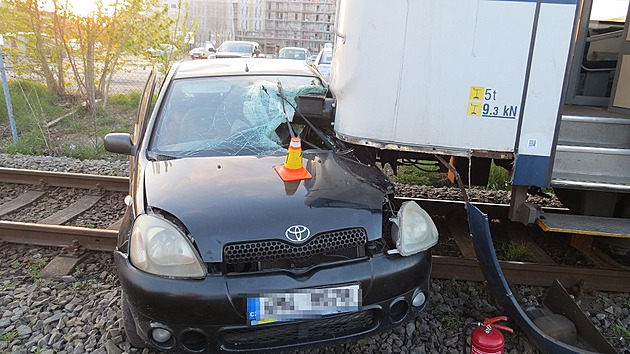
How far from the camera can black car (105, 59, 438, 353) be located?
234 centimetres

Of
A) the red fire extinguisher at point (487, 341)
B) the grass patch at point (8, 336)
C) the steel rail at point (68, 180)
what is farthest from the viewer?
the steel rail at point (68, 180)

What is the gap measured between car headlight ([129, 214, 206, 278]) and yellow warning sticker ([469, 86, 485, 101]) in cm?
209

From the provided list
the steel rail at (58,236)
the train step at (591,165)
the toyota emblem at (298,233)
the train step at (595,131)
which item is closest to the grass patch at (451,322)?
the train step at (591,165)

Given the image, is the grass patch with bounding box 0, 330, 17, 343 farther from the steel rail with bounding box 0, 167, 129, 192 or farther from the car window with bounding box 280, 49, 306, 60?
the car window with bounding box 280, 49, 306, 60

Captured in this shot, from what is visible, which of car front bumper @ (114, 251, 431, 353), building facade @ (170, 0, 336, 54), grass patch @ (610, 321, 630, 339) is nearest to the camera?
car front bumper @ (114, 251, 431, 353)

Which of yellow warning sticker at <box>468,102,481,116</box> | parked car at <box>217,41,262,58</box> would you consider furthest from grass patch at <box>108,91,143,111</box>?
parked car at <box>217,41,262,58</box>

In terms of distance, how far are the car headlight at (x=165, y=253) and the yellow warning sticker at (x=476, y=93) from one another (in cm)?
209

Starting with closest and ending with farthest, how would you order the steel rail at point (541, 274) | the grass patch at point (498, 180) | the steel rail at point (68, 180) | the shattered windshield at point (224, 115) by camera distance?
the shattered windshield at point (224, 115) < the steel rail at point (541, 274) < the steel rail at point (68, 180) < the grass patch at point (498, 180)

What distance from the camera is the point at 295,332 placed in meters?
2.46

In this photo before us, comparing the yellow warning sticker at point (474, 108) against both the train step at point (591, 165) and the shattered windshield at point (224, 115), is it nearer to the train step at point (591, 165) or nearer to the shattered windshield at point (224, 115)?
the train step at point (591, 165)

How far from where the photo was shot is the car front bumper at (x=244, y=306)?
231 cm

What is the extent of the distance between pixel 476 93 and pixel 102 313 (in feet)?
9.64

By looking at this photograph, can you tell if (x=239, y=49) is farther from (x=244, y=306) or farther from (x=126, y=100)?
(x=244, y=306)

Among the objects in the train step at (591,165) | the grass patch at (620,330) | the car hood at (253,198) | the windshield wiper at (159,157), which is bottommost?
the grass patch at (620,330)
